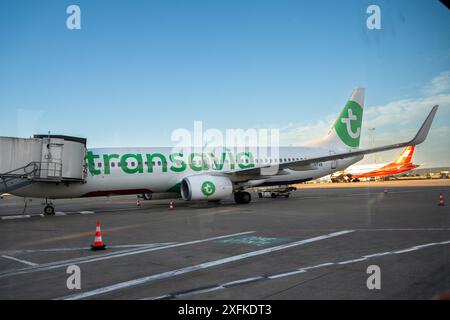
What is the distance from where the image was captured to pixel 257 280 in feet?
17.9

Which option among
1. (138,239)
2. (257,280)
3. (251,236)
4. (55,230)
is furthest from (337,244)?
(55,230)

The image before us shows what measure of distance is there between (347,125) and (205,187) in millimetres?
14320

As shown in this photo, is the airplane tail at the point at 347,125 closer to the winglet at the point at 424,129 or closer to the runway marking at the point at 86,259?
the winglet at the point at 424,129

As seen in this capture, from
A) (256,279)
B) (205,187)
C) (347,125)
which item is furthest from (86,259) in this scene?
(347,125)

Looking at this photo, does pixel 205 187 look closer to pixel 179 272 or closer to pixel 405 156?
pixel 179 272

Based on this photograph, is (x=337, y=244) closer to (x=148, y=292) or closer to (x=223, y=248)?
(x=223, y=248)

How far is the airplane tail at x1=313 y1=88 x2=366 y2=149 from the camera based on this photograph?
87.9ft

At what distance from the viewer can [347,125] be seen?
27047 millimetres

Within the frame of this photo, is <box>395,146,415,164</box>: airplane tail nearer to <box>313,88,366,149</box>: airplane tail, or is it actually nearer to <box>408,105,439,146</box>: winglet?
<box>313,88,366,149</box>: airplane tail

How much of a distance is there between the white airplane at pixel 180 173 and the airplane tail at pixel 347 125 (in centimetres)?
471

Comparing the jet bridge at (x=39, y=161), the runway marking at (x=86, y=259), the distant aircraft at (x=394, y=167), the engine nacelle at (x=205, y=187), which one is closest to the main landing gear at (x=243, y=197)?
the engine nacelle at (x=205, y=187)

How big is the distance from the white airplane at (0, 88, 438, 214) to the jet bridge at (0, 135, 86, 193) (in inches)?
24.1

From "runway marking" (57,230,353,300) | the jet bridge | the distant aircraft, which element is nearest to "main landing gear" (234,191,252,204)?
the jet bridge

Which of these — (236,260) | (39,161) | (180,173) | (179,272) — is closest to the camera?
(179,272)
